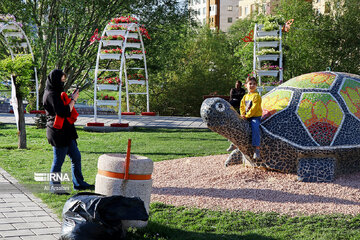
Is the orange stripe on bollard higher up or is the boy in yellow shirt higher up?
the boy in yellow shirt

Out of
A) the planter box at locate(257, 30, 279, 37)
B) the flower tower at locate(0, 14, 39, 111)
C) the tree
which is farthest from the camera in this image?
the flower tower at locate(0, 14, 39, 111)

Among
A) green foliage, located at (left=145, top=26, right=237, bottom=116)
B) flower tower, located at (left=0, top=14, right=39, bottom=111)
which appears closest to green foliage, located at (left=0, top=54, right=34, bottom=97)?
flower tower, located at (left=0, top=14, right=39, bottom=111)

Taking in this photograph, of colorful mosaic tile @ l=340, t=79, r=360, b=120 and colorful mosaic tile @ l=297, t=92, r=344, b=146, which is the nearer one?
colorful mosaic tile @ l=297, t=92, r=344, b=146

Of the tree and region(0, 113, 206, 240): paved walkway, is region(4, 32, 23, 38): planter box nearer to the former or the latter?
the tree

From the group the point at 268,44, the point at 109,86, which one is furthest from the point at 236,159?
the point at 268,44

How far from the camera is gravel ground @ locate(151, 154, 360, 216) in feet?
23.4

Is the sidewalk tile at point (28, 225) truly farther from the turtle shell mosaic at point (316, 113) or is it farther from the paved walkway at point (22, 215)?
the turtle shell mosaic at point (316, 113)

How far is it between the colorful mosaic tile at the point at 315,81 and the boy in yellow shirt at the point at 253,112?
3.29ft

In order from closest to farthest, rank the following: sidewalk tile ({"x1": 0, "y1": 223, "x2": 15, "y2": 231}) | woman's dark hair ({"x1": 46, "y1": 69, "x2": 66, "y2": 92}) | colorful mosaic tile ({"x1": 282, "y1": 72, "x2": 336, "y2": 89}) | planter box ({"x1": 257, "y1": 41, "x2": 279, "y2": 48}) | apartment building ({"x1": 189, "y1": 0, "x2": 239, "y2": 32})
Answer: sidewalk tile ({"x1": 0, "y1": 223, "x2": 15, "y2": 231}), woman's dark hair ({"x1": 46, "y1": 69, "x2": 66, "y2": 92}), colorful mosaic tile ({"x1": 282, "y1": 72, "x2": 336, "y2": 89}), planter box ({"x1": 257, "y1": 41, "x2": 279, "y2": 48}), apartment building ({"x1": 189, "y1": 0, "x2": 239, "y2": 32})

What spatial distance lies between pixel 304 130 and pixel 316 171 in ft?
2.43

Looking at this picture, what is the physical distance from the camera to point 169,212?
22.6 feet

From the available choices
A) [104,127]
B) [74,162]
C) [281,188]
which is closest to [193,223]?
[281,188]

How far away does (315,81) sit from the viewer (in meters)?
9.25

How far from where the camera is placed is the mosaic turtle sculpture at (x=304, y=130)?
8.34 meters
